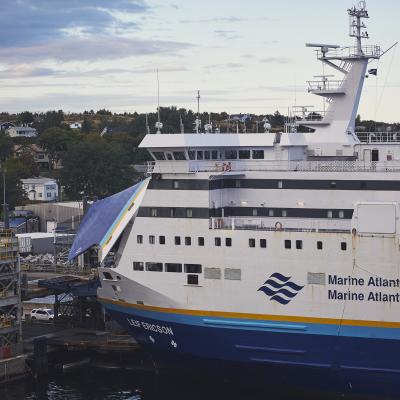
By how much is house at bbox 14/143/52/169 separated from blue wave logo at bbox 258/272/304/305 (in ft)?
264

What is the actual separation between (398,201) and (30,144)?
87339mm

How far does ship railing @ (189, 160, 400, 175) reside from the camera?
95.2 feet

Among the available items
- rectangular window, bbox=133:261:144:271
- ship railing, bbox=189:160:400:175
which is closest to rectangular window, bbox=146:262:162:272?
rectangular window, bbox=133:261:144:271

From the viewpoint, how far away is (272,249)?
27734 mm

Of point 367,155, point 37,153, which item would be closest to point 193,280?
point 367,155

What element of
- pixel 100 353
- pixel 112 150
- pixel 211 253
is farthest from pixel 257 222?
pixel 112 150

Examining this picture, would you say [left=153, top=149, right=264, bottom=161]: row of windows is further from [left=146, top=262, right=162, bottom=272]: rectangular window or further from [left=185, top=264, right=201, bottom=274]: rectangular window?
[left=185, top=264, right=201, bottom=274]: rectangular window

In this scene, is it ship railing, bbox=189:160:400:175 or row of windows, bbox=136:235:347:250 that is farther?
ship railing, bbox=189:160:400:175

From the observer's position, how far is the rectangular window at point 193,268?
93.8 feet

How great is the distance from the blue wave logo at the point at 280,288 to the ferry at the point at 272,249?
33 mm

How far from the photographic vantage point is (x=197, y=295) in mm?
28578

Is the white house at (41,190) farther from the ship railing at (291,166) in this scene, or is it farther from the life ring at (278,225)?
the life ring at (278,225)

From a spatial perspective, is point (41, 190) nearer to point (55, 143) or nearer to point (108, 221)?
point (55, 143)

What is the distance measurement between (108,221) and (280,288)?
21.0 feet
